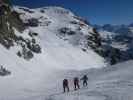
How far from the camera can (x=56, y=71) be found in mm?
85375

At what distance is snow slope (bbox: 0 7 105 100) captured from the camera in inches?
2193

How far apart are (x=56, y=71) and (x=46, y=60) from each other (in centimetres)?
1077

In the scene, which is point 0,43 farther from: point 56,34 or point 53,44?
point 56,34

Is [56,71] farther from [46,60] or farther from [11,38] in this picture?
[11,38]

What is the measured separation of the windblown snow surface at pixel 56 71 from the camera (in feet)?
120

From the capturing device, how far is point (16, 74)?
67.4 meters

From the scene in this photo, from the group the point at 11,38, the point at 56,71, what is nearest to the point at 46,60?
the point at 56,71

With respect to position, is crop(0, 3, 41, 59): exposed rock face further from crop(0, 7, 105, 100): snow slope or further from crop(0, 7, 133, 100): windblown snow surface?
crop(0, 7, 133, 100): windblown snow surface

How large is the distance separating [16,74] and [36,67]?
1499 cm

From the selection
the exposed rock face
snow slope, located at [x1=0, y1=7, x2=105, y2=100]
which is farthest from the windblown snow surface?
the exposed rock face

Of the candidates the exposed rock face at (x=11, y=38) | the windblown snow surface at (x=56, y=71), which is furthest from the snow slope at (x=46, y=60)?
the exposed rock face at (x=11, y=38)

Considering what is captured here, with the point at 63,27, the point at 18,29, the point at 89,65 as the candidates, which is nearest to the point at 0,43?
the point at 18,29

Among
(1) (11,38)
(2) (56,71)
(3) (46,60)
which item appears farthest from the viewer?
(3) (46,60)

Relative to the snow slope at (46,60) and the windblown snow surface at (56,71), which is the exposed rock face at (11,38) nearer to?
the snow slope at (46,60)
